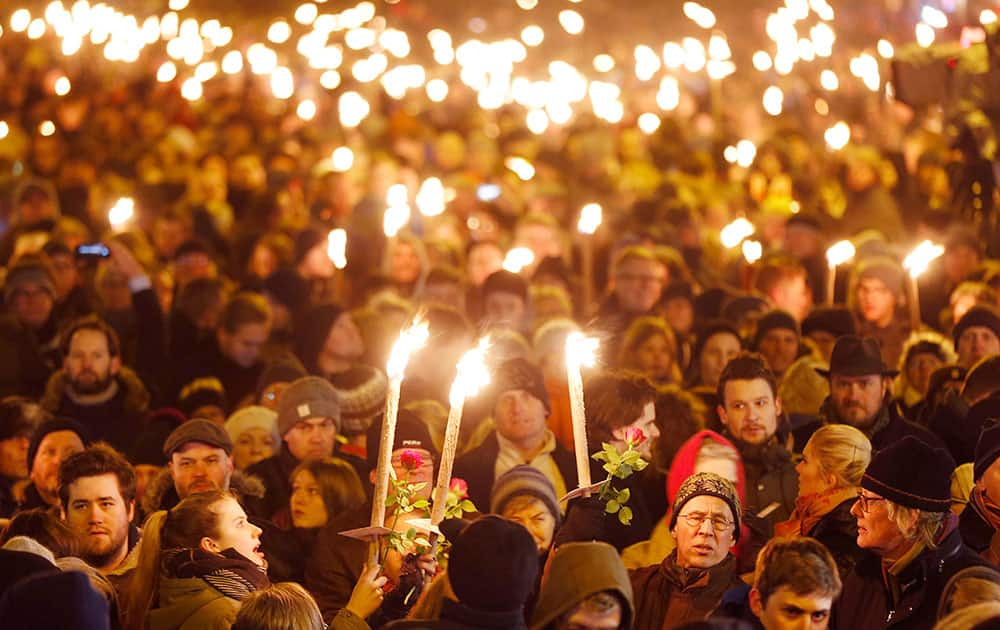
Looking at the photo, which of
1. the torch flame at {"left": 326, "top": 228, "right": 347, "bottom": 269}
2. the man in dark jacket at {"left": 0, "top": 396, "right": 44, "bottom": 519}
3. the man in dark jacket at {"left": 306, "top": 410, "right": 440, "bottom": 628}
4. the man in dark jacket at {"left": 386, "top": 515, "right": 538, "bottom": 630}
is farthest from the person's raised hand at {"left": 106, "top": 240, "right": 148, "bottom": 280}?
the man in dark jacket at {"left": 386, "top": 515, "right": 538, "bottom": 630}

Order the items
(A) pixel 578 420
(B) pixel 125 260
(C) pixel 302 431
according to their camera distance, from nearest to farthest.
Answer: (A) pixel 578 420
(C) pixel 302 431
(B) pixel 125 260

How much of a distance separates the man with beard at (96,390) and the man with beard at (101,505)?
2588mm

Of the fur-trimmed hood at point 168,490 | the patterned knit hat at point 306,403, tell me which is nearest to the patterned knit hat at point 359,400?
the patterned knit hat at point 306,403

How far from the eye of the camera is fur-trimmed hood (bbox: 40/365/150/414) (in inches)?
403

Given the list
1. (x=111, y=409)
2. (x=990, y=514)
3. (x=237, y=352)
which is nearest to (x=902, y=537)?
(x=990, y=514)

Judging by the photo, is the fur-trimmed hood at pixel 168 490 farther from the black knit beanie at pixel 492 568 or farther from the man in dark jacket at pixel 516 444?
the black knit beanie at pixel 492 568

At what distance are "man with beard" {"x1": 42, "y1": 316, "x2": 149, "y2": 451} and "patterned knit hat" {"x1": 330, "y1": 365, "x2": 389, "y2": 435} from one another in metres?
1.32

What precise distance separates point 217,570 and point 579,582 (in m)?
1.60

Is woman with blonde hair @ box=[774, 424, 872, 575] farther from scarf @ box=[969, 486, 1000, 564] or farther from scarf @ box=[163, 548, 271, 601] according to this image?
scarf @ box=[163, 548, 271, 601]

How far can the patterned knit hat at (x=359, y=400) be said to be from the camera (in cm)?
973

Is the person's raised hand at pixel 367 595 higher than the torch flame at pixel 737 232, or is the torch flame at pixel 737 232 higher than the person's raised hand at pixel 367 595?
the torch flame at pixel 737 232

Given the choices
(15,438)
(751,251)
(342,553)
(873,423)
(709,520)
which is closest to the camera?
(709,520)

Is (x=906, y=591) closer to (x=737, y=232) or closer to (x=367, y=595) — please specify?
(x=367, y=595)

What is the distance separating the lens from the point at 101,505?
736cm
